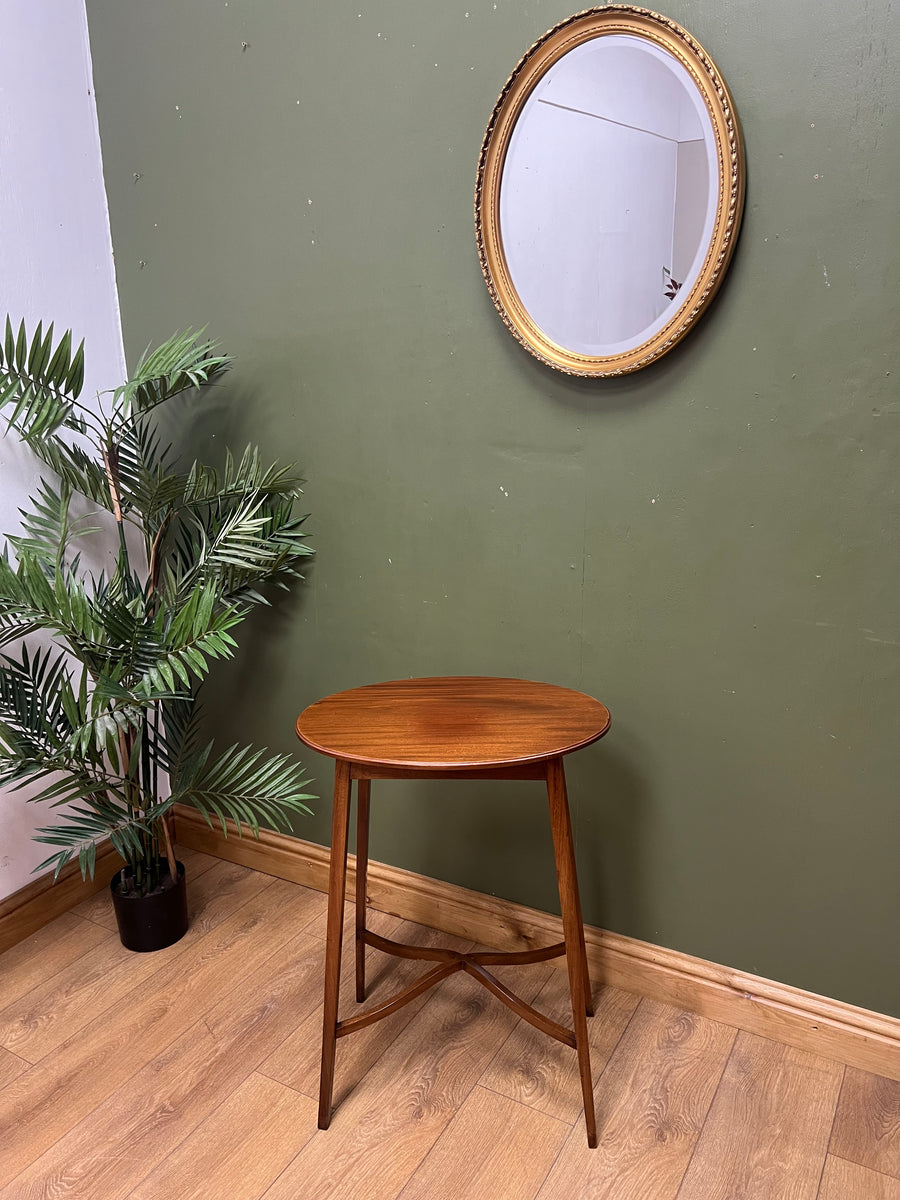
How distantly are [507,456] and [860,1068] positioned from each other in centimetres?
133

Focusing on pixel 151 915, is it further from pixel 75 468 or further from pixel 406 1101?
pixel 75 468

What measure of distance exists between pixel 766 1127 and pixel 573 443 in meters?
1.26

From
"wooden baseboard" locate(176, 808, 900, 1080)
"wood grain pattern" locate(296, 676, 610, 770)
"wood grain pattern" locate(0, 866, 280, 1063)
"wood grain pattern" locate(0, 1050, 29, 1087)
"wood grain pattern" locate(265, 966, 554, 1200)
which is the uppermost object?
"wood grain pattern" locate(296, 676, 610, 770)

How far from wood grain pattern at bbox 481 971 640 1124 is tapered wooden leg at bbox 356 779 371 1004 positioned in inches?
12.9

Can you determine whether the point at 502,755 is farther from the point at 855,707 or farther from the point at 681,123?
the point at 681,123

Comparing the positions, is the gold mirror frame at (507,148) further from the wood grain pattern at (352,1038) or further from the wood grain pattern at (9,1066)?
the wood grain pattern at (9,1066)

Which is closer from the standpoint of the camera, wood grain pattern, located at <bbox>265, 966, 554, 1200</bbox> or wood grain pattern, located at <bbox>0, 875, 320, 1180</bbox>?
wood grain pattern, located at <bbox>265, 966, 554, 1200</bbox>

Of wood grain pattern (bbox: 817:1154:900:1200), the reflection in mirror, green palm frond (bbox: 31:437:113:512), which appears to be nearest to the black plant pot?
green palm frond (bbox: 31:437:113:512)

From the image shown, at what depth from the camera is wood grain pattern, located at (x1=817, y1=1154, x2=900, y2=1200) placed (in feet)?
4.24

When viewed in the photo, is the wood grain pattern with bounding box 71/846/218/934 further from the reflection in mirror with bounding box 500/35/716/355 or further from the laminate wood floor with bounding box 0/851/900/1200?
the reflection in mirror with bounding box 500/35/716/355

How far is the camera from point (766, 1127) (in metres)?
1.42

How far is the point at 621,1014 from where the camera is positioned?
1.69m

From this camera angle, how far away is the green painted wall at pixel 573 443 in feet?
4.44

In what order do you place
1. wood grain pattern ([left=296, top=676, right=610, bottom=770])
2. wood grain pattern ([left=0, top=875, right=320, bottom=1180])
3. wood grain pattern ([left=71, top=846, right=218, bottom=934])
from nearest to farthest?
1. wood grain pattern ([left=296, top=676, right=610, bottom=770])
2. wood grain pattern ([left=0, top=875, right=320, bottom=1180])
3. wood grain pattern ([left=71, top=846, right=218, bottom=934])
